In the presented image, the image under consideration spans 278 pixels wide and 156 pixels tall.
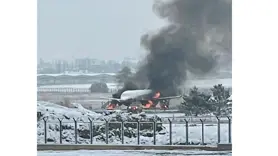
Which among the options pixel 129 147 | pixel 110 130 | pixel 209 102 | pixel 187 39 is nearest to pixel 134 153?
pixel 129 147

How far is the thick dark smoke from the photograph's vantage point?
194cm

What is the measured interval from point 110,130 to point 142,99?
0.60 feet

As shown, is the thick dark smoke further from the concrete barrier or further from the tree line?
the concrete barrier

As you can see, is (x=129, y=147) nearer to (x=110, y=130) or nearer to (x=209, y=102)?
(x=110, y=130)

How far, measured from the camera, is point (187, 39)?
1.95 meters

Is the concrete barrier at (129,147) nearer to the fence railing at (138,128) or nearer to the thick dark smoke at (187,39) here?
the fence railing at (138,128)

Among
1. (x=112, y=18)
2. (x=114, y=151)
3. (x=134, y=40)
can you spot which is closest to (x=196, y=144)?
(x=114, y=151)

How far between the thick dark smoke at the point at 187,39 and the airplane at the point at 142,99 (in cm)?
5

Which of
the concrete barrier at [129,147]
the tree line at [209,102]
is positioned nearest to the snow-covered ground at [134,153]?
the concrete barrier at [129,147]

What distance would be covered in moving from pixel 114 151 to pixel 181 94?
0.35 meters

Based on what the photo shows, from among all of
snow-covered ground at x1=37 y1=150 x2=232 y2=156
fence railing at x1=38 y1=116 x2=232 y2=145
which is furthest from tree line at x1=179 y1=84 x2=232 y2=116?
snow-covered ground at x1=37 y1=150 x2=232 y2=156

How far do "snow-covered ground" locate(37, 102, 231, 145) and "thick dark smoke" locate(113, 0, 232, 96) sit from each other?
160 mm
